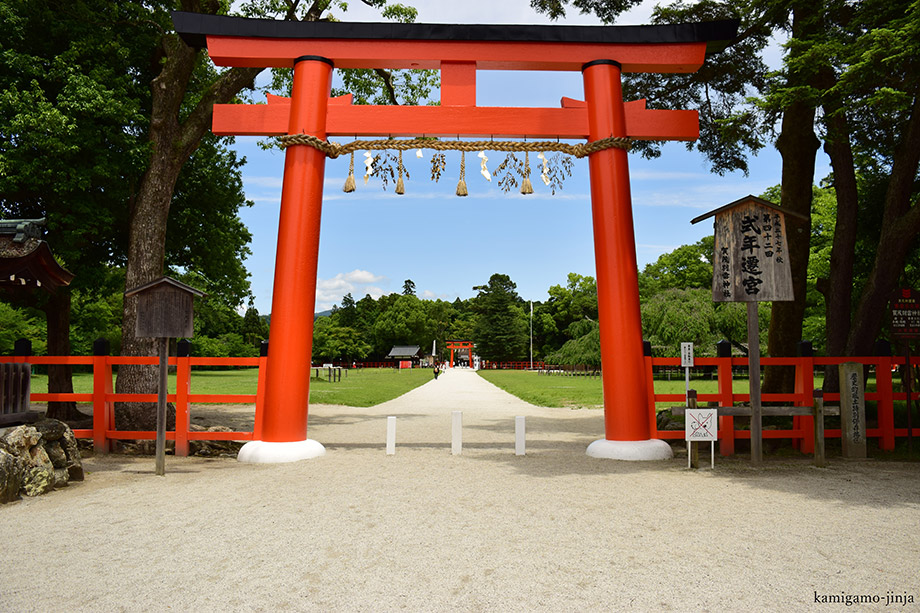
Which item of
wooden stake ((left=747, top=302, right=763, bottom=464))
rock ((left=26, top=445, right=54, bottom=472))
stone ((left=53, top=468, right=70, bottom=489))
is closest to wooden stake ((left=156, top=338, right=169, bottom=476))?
stone ((left=53, top=468, right=70, bottom=489))

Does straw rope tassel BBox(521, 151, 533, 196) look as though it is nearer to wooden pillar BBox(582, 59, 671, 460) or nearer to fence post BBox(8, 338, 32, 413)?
wooden pillar BBox(582, 59, 671, 460)

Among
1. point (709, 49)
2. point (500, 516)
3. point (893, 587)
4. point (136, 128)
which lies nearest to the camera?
point (893, 587)

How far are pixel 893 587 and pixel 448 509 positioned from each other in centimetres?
335

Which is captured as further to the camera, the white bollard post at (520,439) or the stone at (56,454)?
the white bollard post at (520,439)

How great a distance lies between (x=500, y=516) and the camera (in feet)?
17.5

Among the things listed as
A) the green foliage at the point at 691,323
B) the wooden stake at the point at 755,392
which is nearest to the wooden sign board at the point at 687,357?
the wooden stake at the point at 755,392

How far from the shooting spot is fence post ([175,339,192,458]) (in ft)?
28.4

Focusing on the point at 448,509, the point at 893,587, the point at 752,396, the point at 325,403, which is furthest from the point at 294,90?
the point at 325,403

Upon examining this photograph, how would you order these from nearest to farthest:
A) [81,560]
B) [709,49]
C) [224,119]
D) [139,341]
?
1. [81,560]
2. [224,119]
3. [709,49]
4. [139,341]

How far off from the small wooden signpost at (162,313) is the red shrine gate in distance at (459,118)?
3.96 ft

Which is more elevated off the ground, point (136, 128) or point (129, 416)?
point (136, 128)

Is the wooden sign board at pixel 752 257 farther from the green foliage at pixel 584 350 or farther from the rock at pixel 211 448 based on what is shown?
the green foliage at pixel 584 350

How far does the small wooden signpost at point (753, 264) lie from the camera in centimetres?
808

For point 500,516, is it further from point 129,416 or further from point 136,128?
point 136,128
